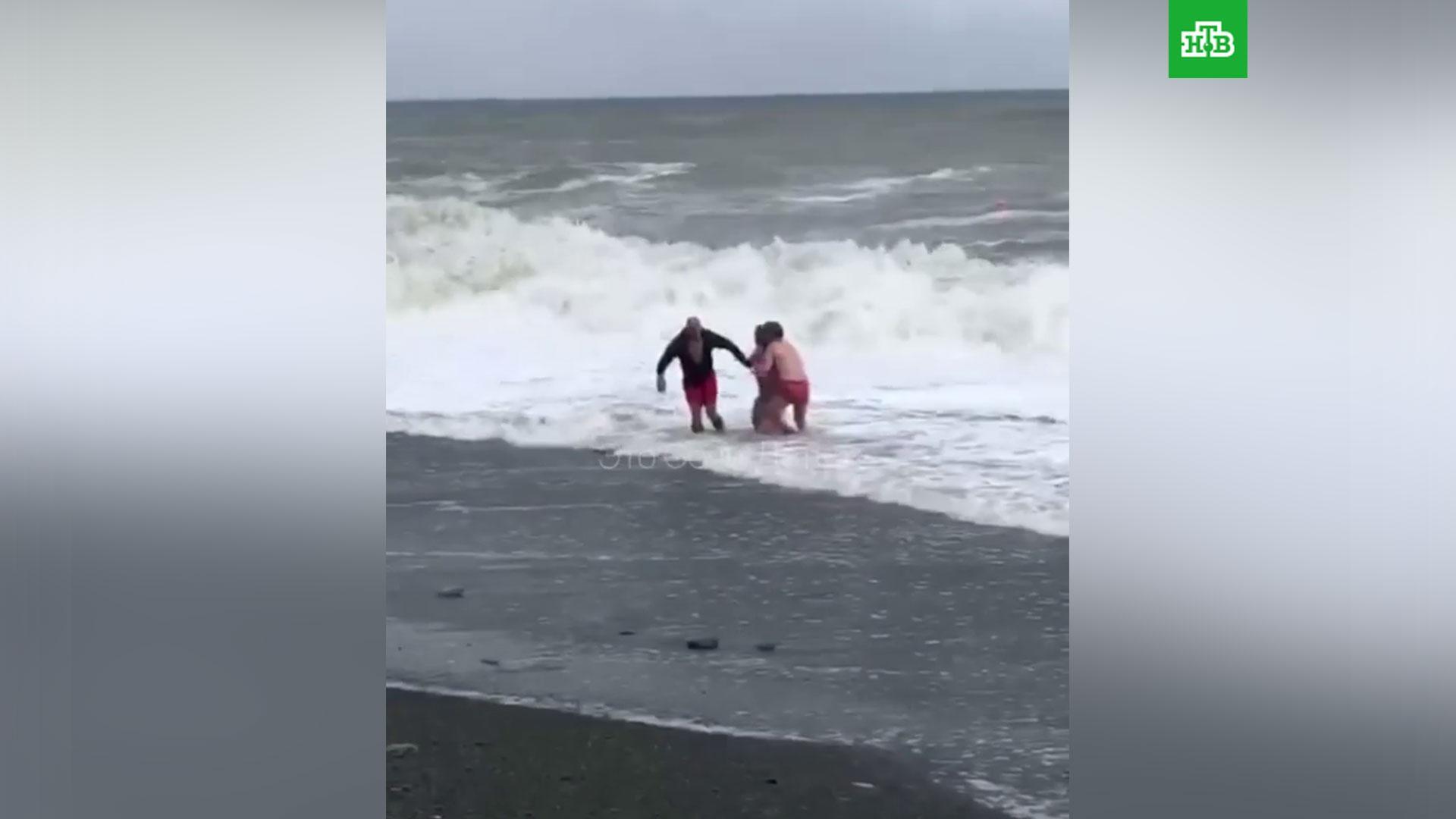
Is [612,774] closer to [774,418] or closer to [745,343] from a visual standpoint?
[774,418]

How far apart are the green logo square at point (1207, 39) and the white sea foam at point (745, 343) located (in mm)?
686

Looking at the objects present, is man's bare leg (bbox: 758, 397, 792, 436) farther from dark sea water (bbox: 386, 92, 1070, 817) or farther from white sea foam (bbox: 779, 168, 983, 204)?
white sea foam (bbox: 779, 168, 983, 204)

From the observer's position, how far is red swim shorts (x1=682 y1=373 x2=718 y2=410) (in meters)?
4.27

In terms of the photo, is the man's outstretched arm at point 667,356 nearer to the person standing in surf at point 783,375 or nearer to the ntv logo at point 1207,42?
the person standing in surf at point 783,375

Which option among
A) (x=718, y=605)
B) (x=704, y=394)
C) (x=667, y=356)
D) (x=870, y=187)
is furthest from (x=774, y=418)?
(x=870, y=187)

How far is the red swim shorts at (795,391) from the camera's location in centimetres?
426

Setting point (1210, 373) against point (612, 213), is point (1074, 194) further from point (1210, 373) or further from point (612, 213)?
point (612, 213)

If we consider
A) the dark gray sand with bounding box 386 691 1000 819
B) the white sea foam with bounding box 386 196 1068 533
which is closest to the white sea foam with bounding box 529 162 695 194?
the white sea foam with bounding box 386 196 1068 533

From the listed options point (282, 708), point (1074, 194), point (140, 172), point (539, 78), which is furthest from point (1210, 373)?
point (140, 172)

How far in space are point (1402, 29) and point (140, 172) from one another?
3.42 meters

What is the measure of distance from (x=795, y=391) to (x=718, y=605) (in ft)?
2.21

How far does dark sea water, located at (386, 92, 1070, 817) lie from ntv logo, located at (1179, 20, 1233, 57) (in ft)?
1.55

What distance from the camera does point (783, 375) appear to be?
4.26 metres

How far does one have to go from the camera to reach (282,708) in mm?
4129
